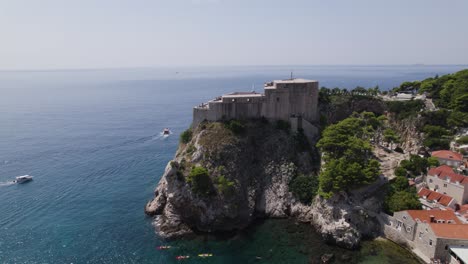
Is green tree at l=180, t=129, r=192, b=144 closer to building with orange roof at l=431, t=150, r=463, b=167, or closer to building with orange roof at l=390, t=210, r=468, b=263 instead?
building with orange roof at l=390, t=210, r=468, b=263

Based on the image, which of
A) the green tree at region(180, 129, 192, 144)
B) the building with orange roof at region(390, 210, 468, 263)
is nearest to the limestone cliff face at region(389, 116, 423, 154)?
the building with orange roof at region(390, 210, 468, 263)

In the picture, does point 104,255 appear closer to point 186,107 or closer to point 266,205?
point 266,205

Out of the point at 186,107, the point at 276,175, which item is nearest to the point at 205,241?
the point at 276,175

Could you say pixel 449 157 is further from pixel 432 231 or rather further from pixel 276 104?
pixel 276 104

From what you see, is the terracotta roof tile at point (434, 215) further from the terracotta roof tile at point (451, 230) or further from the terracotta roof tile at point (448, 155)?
the terracotta roof tile at point (448, 155)

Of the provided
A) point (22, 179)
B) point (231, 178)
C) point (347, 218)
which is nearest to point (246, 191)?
point (231, 178)

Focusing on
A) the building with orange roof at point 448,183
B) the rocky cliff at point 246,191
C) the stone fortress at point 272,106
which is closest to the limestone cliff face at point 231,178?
the rocky cliff at point 246,191
